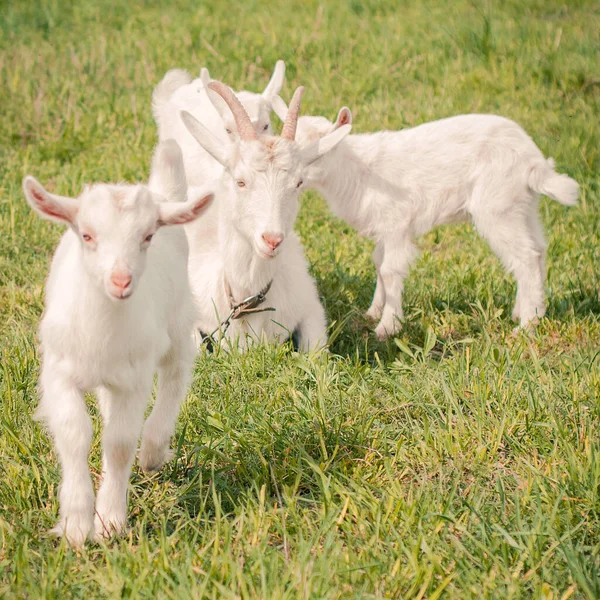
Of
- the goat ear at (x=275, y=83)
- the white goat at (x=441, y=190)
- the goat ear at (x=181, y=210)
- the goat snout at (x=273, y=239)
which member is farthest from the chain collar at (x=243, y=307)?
the goat ear at (x=181, y=210)

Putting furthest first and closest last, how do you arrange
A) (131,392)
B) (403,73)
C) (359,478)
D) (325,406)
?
(403,73), (325,406), (359,478), (131,392)

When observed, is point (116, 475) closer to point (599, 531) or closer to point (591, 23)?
point (599, 531)

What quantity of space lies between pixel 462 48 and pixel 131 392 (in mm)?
6439

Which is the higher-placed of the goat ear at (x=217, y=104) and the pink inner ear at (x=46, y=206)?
the pink inner ear at (x=46, y=206)

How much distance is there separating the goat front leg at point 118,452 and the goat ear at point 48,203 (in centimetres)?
57

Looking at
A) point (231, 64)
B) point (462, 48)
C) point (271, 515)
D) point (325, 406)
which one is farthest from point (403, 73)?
point (271, 515)

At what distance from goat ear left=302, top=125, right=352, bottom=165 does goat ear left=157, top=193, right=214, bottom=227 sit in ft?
5.07

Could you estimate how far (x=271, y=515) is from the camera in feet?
9.86

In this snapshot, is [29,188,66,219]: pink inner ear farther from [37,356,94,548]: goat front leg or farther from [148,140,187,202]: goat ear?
[148,140,187,202]: goat ear

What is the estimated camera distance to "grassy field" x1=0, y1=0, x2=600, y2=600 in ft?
8.81

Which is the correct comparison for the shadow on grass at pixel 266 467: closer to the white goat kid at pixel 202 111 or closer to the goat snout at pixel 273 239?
the goat snout at pixel 273 239

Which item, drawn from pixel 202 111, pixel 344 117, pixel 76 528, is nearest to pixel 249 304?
pixel 344 117

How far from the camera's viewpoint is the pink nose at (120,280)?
8.25 feet

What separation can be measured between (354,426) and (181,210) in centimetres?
124
